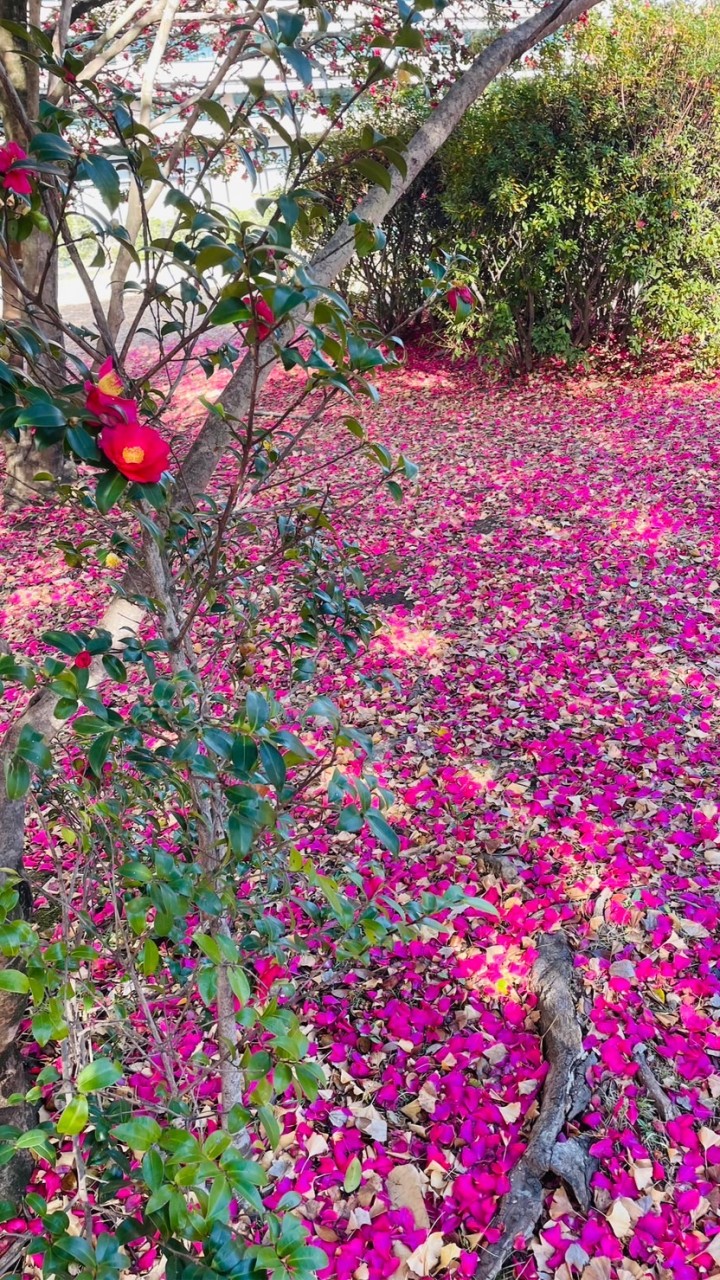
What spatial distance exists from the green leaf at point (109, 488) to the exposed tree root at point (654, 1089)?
6.09 ft

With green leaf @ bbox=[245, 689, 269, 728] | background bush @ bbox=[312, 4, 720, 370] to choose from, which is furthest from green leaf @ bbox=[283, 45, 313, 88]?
background bush @ bbox=[312, 4, 720, 370]

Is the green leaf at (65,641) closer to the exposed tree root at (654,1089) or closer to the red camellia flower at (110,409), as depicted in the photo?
the red camellia flower at (110,409)

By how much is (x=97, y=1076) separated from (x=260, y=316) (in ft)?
2.86

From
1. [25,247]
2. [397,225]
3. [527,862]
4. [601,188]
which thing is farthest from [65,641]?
[397,225]

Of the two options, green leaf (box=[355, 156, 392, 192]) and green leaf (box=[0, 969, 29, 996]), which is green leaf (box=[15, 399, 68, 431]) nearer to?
green leaf (box=[355, 156, 392, 192])

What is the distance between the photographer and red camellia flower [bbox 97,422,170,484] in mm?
833

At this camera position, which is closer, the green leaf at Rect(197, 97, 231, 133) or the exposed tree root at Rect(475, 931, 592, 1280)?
the green leaf at Rect(197, 97, 231, 133)

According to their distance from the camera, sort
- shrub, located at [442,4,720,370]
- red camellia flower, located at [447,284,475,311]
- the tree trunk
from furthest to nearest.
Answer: shrub, located at [442,4,720,370] → the tree trunk → red camellia flower, located at [447,284,475,311]

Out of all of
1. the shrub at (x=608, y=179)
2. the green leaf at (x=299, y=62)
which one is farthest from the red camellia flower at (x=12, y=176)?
the shrub at (x=608, y=179)

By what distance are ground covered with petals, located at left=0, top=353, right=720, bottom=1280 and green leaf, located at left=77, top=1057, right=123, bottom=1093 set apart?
29.1 inches

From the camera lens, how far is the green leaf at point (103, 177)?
2.93 ft

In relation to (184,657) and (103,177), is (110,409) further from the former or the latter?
(184,657)

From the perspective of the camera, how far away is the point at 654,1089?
1.87 m

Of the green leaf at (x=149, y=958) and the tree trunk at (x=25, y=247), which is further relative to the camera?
the tree trunk at (x=25, y=247)
